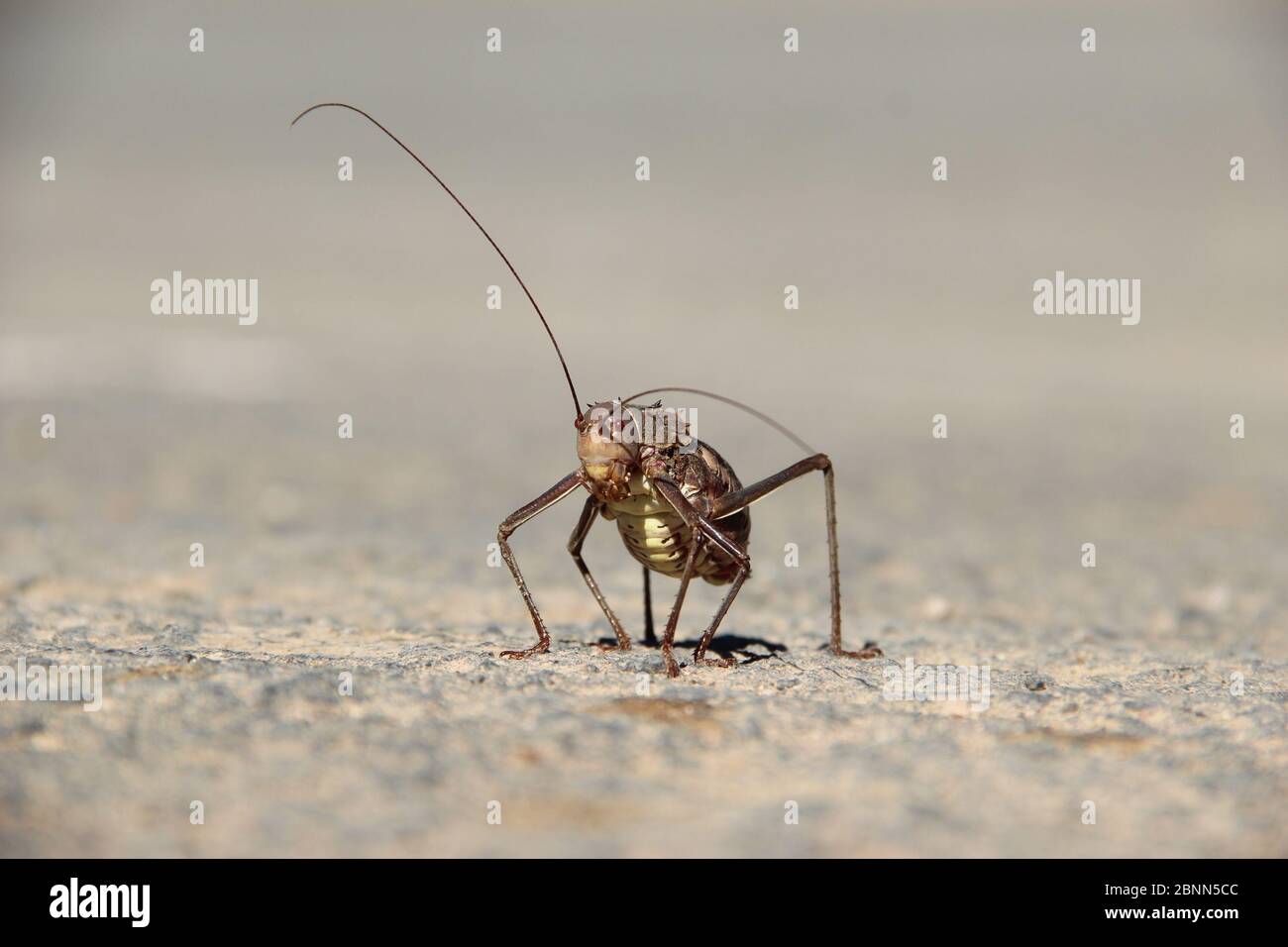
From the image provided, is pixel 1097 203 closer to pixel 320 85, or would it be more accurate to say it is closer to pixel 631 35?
pixel 631 35

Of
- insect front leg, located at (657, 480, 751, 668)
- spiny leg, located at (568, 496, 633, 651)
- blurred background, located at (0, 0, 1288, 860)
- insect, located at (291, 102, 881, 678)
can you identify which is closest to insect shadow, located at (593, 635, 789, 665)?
spiny leg, located at (568, 496, 633, 651)

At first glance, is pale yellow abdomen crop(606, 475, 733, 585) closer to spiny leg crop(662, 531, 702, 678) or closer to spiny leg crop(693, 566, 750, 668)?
spiny leg crop(662, 531, 702, 678)

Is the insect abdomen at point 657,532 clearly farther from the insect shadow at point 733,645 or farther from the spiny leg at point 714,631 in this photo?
the insect shadow at point 733,645

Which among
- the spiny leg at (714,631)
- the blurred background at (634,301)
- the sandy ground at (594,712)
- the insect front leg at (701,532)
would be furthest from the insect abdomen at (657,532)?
the blurred background at (634,301)

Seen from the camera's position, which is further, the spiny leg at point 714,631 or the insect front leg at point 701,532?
the spiny leg at point 714,631

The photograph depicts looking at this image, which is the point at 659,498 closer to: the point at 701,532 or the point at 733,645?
the point at 701,532
